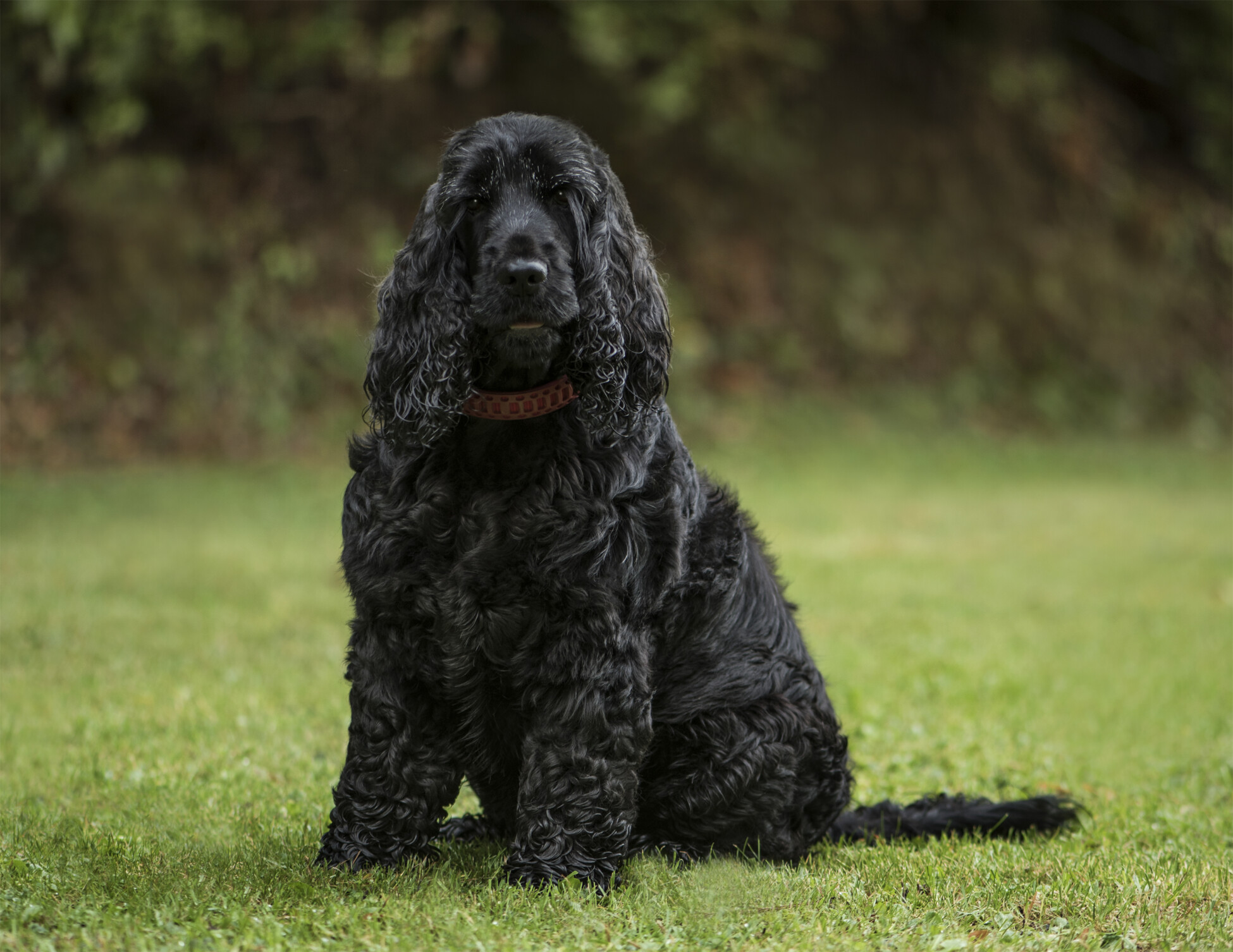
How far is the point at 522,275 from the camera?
3748 millimetres

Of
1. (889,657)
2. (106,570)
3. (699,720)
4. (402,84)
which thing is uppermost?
(402,84)

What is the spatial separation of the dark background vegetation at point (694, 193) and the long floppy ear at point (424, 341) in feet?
32.4

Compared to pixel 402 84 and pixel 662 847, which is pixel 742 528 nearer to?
pixel 662 847

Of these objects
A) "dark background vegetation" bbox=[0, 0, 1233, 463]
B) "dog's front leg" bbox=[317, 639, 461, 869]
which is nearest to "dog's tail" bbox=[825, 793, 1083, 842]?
"dog's front leg" bbox=[317, 639, 461, 869]

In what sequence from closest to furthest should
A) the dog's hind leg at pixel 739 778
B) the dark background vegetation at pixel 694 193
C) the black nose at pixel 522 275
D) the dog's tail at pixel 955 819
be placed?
the black nose at pixel 522 275 < the dog's hind leg at pixel 739 778 < the dog's tail at pixel 955 819 < the dark background vegetation at pixel 694 193

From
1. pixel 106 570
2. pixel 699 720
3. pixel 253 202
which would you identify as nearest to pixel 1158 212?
pixel 253 202

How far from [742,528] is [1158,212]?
626 inches

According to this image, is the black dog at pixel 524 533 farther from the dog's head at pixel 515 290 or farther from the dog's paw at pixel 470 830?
the dog's paw at pixel 470 830

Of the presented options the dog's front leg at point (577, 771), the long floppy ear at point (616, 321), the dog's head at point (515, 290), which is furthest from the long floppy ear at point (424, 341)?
the dog's front leg at point (577, 771)

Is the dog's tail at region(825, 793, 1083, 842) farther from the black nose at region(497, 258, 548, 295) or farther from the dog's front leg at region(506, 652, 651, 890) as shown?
the black nose at region(497, 258, 548, 295)

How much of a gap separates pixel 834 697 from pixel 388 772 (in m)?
3.71

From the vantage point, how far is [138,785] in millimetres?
5242

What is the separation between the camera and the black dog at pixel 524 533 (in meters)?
3.90

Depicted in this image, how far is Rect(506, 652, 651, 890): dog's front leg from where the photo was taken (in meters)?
3.96
